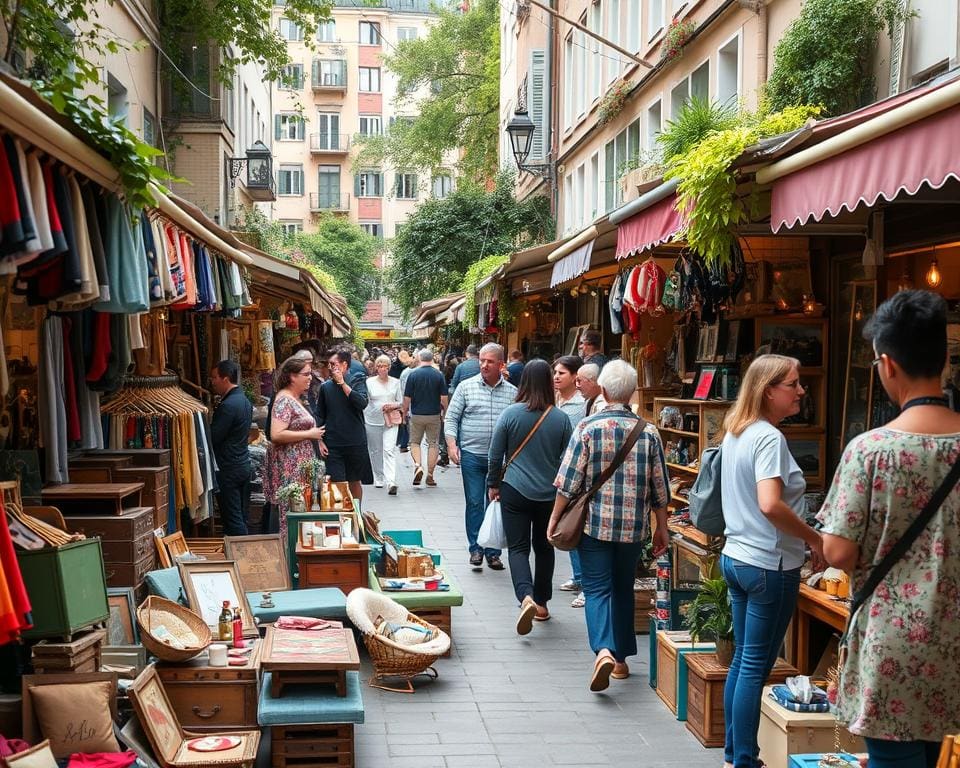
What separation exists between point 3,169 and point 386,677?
13.6 feet

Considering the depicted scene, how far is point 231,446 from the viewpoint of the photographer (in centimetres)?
949

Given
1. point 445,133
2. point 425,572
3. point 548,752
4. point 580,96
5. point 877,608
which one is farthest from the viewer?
point 445,133

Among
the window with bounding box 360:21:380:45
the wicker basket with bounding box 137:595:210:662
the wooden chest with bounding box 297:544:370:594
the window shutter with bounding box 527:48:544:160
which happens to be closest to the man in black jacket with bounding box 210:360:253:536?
the wooden chest with bounding box 297:544:370:594

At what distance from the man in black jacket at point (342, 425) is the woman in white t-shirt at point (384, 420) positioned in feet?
14.0

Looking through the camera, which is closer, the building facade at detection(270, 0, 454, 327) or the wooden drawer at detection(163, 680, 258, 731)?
the wooden drawer at detection(163, 680, 258, 731)

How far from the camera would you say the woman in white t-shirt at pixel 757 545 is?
5141 millimetres

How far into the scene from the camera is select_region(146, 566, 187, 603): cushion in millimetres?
6328

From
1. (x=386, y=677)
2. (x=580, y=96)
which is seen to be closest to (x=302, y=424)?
(x=386, y=677)

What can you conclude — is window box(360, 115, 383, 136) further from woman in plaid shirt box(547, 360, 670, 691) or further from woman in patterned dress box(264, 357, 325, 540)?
woman in plaid shirt box(547, 360, 670, 691)

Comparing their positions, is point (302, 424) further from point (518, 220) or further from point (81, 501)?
point (518, 220)

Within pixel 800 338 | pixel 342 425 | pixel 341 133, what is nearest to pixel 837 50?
pixel 800 338

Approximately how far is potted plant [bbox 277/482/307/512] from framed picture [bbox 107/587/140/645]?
287 centimetres

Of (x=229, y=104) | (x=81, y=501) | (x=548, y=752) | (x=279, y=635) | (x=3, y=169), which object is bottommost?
(x=548, y=752)

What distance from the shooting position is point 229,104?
2266 centimetres
